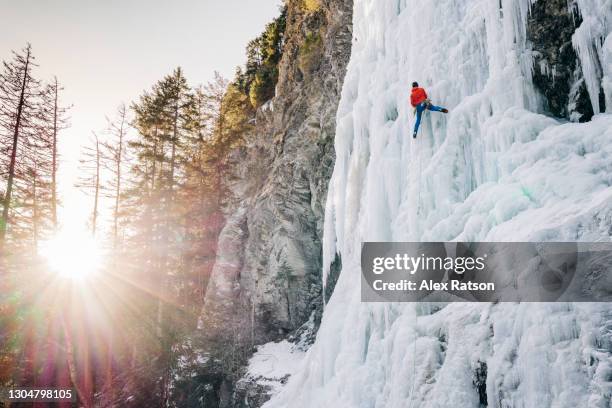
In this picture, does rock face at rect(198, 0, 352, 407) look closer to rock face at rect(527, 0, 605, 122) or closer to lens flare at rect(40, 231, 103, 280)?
lens flare at rect(40, 231, 103, 280)

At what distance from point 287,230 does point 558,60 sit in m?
13.6

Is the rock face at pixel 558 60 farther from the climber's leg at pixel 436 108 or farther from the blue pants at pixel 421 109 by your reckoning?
the blue pants at pixel 421 109

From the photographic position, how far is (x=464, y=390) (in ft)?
15.2

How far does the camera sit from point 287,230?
18.3m

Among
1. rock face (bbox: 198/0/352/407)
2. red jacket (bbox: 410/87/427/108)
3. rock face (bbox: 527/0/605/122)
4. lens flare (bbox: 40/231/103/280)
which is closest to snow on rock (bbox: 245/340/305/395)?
rock face (bbox: 198/0/352/407)

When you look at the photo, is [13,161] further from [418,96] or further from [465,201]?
[465,201]

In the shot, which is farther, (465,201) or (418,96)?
(418,96)

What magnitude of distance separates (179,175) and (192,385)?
34.1 ft

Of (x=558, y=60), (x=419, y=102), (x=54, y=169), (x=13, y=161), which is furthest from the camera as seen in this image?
(x=54, y=169)

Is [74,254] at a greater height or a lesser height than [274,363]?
greater

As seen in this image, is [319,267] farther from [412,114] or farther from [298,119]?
[412,114]

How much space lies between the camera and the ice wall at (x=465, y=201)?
3.97 m

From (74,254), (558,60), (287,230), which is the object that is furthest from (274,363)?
(558,60)

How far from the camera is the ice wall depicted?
3967 millimetres
